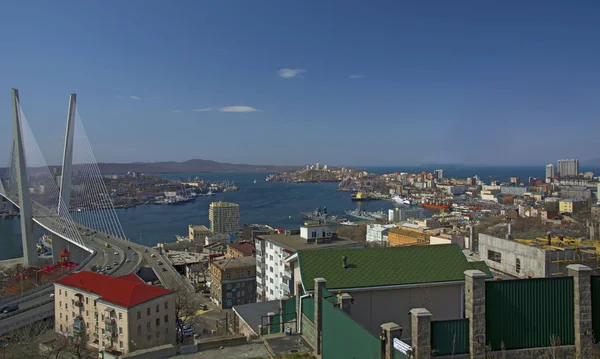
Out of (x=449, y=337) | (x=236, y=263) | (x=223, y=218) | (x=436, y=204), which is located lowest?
(x=436, y=204)

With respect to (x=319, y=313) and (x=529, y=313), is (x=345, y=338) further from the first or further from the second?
(x=529, y=313)

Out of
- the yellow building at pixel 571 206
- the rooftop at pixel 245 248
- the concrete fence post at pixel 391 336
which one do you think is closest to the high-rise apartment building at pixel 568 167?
the yellow building at pixel 571 206

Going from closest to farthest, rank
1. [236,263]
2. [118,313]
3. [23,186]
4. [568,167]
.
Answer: [118,313]
[236,263]
[23,186]
[568,167]

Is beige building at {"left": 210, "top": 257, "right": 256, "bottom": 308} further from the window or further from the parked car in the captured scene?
the window

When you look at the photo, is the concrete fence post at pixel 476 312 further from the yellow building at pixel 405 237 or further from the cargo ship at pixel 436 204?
the cargo ship at pixel 436 204

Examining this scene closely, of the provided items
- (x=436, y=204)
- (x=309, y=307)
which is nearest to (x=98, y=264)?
(x=309, y=307)

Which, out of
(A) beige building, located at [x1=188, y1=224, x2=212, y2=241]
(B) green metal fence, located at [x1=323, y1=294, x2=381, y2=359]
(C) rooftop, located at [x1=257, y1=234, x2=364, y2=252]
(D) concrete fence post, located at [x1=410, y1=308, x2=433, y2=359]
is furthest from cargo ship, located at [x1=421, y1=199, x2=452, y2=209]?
(D) concrete fence post, located at [x1=410, y1=308, x2=433, y2=359]

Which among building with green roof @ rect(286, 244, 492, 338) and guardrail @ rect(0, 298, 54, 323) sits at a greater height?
building with green roof @ rect(286, 244, 492, 338)
